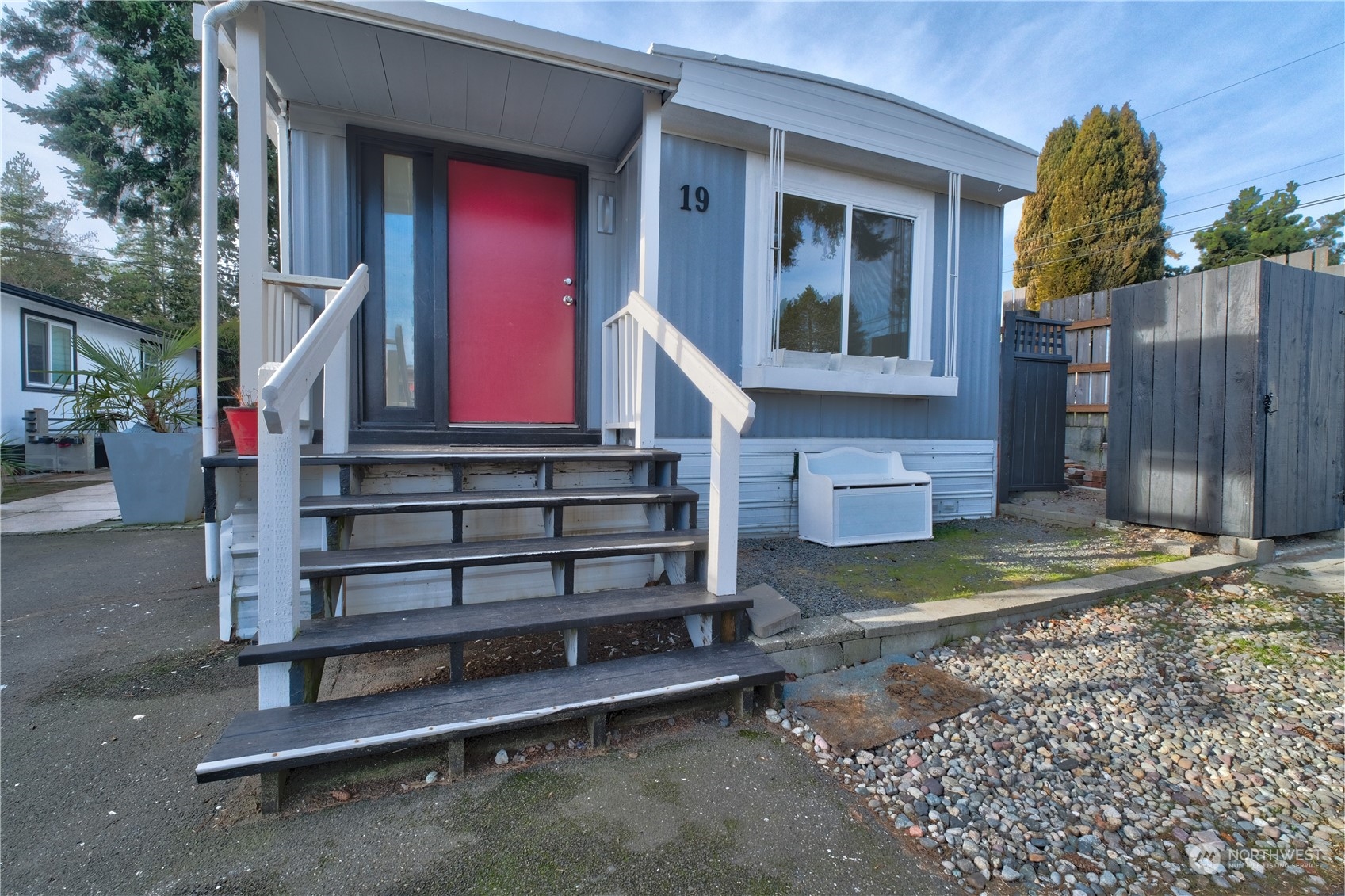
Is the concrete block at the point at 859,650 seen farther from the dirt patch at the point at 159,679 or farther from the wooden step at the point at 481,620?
the dirt patch at the point at 159,679

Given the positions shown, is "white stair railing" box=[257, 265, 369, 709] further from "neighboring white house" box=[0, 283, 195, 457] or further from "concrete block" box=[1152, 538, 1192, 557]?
"neighboring white house" box=[0, 283, 195, 457]

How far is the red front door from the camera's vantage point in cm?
340

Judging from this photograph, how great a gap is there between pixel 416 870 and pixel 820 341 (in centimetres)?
395

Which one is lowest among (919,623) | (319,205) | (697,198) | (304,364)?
(919,623)

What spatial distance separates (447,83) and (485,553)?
2.46 metres

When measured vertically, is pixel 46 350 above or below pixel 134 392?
above

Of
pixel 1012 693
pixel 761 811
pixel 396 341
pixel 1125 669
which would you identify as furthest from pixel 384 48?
pixel 1125 669

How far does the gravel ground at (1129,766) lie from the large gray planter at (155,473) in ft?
18.1

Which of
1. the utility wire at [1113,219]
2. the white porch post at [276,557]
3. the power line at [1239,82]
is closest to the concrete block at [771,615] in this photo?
the white porch post at [276,557]

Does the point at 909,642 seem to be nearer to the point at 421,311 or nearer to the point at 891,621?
the point at 891,621

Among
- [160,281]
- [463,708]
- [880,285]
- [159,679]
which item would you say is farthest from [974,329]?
[160,281]

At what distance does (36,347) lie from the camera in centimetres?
898

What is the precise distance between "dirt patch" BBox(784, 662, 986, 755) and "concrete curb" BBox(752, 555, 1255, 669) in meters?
0.07

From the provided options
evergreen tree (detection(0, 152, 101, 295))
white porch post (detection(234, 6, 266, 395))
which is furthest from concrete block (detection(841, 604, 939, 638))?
evergreen tree (detection(0, 152, 101, 295))
